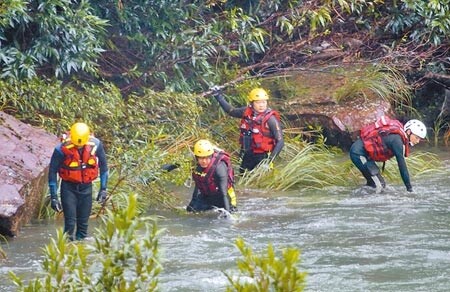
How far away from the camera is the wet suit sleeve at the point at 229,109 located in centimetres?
1524

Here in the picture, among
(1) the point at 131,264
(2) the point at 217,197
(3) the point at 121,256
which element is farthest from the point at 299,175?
(3) the point at 121,256

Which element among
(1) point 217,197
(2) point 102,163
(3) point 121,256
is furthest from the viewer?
(1) point 217,197

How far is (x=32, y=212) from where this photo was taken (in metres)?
12.1

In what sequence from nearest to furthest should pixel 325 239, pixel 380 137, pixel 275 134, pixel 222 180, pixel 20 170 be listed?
pixel 325 239 < pixel 20 170 < pixel 222 180 < pixel 380 137 < pixel 275 134

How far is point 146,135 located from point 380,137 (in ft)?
10.1

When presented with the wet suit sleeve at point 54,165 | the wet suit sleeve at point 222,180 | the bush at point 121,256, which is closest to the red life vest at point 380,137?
the wet suit sleeve at point 222,180

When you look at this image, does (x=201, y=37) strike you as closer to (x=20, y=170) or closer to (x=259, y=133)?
(x=259, y=133)

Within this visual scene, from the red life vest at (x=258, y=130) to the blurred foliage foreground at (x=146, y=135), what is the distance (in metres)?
0.34

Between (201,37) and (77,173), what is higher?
(201,37)

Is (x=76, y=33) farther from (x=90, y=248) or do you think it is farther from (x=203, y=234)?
(x=90, y=248)

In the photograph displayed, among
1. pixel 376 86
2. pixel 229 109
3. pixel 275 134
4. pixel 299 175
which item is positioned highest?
pixel 376 86

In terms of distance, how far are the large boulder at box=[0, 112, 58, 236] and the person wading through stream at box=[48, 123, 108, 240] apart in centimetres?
47

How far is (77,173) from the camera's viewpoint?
10883mm

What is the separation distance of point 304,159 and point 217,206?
9.40ft
